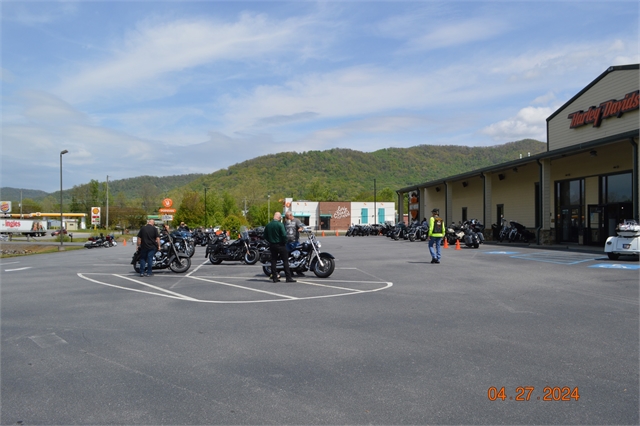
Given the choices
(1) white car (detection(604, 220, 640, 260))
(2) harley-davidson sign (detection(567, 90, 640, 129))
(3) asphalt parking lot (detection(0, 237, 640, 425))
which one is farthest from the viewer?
(2) harley-davidson sign (detection(567, 90, 640, 129))

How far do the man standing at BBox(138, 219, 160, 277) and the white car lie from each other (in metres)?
15.0

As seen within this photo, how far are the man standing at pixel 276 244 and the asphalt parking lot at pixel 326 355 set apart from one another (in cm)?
114

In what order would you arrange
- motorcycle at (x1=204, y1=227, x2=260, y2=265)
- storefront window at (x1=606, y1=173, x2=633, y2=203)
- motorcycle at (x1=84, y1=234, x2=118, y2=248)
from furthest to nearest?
motorcycle at (x1=84, y1=234, x2=118, y2=248), storefront window at (x1=606, y1=173, x2=633, y2=203), motorcycle at (x1=204, y1=227, x2=260, y2=265)

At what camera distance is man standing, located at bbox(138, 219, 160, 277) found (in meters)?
14.8

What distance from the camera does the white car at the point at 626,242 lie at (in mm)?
16219

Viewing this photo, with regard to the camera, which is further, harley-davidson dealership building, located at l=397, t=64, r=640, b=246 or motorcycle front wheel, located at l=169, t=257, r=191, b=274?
harley-davidson dealership building, located at l=397, t=64, r=640, b=246

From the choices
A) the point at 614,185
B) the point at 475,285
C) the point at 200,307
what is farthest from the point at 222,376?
the point at 614,185

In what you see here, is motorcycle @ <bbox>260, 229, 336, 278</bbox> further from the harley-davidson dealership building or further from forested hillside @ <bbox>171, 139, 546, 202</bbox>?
forested hillside @ <bbox>171, 139, 546, 202</bbox>

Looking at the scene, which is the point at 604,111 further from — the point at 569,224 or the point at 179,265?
the point at 179,265

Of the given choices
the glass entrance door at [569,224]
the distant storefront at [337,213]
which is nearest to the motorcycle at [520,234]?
the glass entrance door at [569,224]

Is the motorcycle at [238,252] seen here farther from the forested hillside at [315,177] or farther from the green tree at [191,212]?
the forested hillside at [315,177]

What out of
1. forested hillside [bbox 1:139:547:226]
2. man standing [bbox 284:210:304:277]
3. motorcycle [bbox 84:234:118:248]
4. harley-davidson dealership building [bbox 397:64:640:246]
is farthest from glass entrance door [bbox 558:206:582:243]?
forested hillside [bbox 1:139:547:226]

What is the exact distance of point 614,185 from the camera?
25672mm

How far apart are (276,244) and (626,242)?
1190 centimetres
